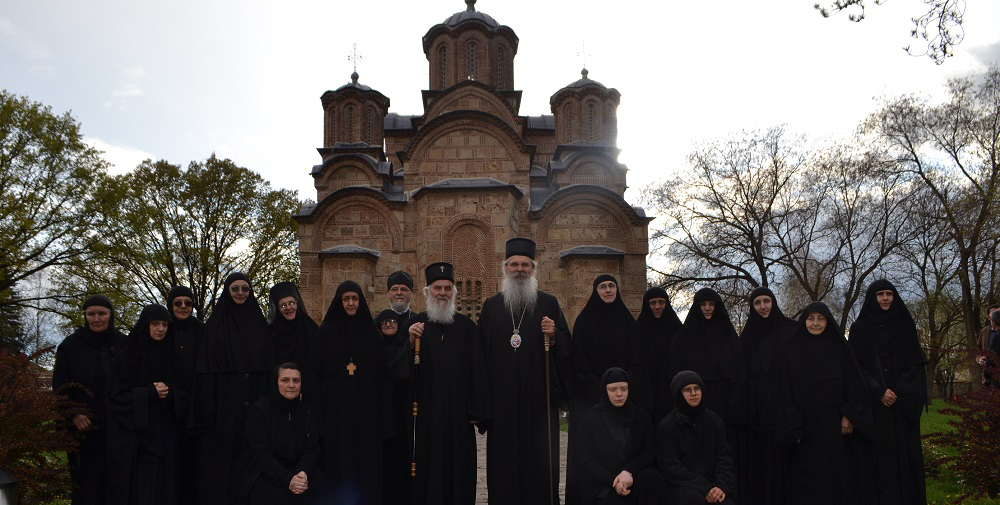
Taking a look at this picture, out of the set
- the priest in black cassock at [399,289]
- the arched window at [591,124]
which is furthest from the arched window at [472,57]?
the priest in black cassock at [399,289]

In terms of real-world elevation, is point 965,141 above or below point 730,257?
above

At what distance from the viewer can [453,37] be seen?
68.1ft

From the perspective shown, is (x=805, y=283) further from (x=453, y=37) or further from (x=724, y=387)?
→ (x=724, y=387)

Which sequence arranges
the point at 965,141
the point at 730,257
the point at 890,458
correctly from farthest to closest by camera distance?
the point at 730,257 < the point at 965,141 < the point at 890,458

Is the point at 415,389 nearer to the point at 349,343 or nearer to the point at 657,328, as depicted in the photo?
the point at 349,343

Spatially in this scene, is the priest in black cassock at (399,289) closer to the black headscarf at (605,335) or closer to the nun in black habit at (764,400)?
the black headscarf at (605,335)

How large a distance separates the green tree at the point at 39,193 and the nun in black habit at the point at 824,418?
61.7ft

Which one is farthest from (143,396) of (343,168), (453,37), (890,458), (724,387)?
(453,37)

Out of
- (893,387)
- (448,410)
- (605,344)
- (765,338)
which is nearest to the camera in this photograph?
(448,410)

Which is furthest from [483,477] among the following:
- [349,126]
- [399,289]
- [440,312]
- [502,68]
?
[349,126]

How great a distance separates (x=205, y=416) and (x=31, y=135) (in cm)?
1760

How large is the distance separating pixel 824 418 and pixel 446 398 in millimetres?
2712

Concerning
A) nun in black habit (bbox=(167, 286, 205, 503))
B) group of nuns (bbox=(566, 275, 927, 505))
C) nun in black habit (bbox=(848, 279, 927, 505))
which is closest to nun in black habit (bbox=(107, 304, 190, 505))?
nun in black habit (bbox=(167, 286, 205, 503))

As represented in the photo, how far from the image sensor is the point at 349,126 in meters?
22.6
